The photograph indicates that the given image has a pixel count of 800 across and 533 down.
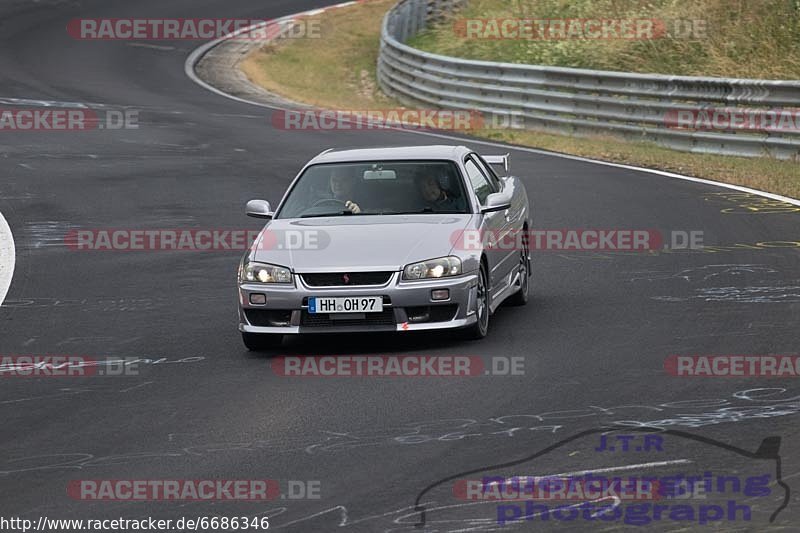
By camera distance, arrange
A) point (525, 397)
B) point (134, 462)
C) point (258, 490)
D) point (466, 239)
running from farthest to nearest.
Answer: point (466, 239) → point (525, 397) → point (134, 462) → point (258, 490)

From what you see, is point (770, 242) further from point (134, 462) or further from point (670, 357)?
point (134, 462)

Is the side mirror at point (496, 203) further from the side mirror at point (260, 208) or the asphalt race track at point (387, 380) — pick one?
the side mirror at point (260, 208)

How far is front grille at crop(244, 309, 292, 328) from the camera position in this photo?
34.0 ft

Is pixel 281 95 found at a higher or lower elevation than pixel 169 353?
lower

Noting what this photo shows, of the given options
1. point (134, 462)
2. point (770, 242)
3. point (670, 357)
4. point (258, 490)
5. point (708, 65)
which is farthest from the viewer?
point (708, 65)

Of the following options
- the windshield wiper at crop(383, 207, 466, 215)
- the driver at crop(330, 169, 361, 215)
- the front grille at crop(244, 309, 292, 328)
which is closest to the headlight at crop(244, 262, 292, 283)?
the front grille at crop(244, 309, 292, 328)

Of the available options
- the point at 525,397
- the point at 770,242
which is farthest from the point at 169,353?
the point at 770,242

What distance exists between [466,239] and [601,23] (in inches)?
885

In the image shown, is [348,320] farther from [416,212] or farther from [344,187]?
[344,187]

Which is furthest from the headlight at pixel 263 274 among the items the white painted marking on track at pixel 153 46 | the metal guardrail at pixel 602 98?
the white painted marking on track at pixel 153 46

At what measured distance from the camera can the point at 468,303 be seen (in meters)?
10.3

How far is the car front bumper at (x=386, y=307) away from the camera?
10180 mm

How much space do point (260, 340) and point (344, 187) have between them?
5.12ft

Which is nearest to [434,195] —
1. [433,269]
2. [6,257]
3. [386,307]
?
[433,269]
